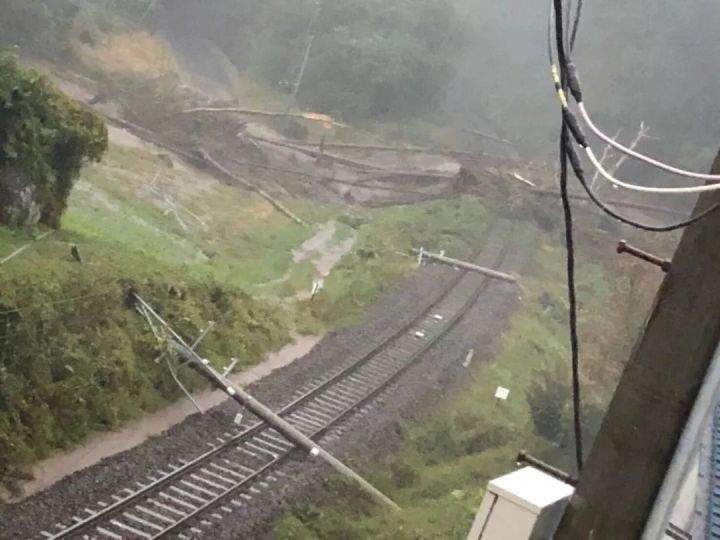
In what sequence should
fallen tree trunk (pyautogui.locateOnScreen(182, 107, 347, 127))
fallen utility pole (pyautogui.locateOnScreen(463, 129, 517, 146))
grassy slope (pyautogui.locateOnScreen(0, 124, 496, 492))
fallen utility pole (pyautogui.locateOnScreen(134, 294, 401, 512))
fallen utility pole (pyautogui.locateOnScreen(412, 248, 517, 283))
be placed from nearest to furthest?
grassy slope (pyautogui.locateOnScreen(0, 124, 496, 492)), fallen utility pole (pyautogui.locateOnScreen(134, 294, 401, 512)), fallen utility pole (pyautogui.locateOnScreen(412, 248, 517, 283)), fallen tree trunk (pyautogui.locateOnScreen(182, 107, 347, 127)), fallen utility pole (pyautogui.locateOnScreen(463, 129, 517, 146))

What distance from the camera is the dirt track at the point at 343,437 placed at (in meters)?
6.54

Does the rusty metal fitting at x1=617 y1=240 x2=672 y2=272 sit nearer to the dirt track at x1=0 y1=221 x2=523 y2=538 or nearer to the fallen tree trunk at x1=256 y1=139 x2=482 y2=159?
the dirt track at x1=0 y1=221 x2=523 y2=538

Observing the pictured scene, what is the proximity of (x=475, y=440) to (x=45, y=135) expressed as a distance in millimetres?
6104

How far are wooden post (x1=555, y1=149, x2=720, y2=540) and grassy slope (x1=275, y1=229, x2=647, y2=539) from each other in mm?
4733

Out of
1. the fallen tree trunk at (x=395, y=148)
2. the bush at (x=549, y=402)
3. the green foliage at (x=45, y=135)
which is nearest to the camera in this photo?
the green foliage at (x=45, y=135)

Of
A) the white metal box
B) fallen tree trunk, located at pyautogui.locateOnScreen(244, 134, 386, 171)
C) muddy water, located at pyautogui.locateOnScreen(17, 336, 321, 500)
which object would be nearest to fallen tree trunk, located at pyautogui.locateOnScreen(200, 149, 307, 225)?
fallen tree trunk, located at pyautogui.locateOnScreen(244, 134, 386, 171)

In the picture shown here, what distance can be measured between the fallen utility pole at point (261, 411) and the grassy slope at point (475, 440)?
151mm

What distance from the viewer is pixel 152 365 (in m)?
8.53

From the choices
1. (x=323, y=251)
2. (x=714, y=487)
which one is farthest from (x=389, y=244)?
(x=714, y=487)

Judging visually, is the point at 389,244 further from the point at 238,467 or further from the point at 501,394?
the point at 238,467

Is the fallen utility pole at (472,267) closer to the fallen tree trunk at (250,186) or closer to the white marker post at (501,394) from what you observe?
the fallen tree trunk at (250,186)

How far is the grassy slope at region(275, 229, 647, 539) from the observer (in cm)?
739

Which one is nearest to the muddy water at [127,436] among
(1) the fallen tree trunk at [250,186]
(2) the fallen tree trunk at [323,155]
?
(1) the fallen tree trunk at [250,186]

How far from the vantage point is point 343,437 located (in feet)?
28.5
